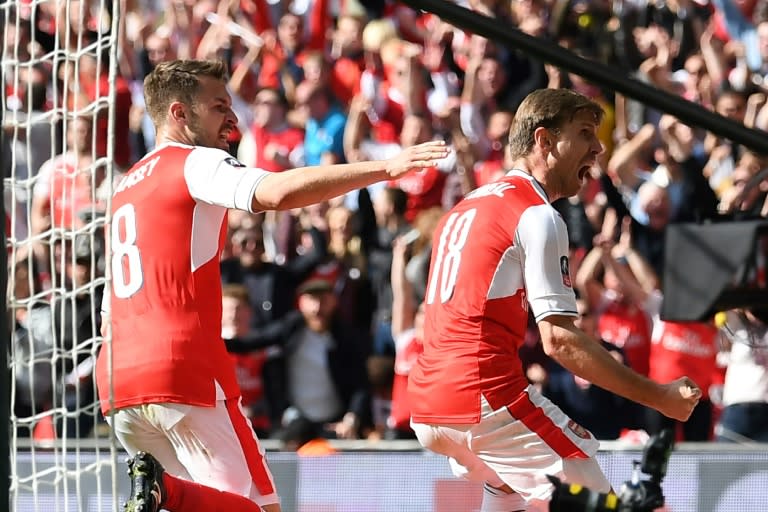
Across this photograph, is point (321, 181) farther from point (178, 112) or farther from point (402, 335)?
point (402, 335)

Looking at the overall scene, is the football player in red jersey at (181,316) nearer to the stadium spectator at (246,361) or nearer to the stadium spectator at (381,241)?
the stadium spectator at (246,361)

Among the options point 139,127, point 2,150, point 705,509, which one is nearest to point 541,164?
point 2,150

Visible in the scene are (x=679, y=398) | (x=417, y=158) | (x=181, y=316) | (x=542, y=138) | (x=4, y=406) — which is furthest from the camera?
(x=542, y=138)

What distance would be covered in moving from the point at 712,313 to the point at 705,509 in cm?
222

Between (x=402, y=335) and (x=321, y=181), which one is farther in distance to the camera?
(x=402, y=335)

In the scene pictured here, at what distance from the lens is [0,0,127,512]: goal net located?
5.56 m

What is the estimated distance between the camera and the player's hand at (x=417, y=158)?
4746 mm

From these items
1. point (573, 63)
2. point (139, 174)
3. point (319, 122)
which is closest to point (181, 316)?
point (139, 174)

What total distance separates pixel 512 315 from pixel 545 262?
1.03 feet

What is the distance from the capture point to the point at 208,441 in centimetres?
531

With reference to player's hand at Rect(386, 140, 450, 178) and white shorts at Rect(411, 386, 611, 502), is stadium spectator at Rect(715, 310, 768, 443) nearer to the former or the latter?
white shorts at Rect(411, 386, 611, 502)

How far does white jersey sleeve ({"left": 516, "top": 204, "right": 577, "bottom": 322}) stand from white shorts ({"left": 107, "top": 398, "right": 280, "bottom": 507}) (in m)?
1.13

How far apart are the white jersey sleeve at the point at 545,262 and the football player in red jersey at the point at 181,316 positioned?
100cm

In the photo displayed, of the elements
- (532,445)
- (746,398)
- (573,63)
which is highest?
(573,63)
